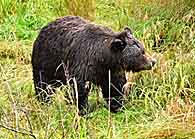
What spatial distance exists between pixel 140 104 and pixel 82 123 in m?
0.93

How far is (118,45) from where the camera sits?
5957 millimetres

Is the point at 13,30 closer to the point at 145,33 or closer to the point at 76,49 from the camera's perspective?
the point at 145,33

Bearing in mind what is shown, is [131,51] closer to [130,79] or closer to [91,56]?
[91,56]

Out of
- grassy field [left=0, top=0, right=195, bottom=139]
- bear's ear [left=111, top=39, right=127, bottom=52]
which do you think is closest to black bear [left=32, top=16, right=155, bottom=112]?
bear's ear [left=111, top=39, right=127, bottom=52]

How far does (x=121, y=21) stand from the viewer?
27.6 feet

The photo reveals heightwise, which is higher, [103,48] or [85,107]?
[103,48]

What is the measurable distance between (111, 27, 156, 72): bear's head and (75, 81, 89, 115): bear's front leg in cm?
47

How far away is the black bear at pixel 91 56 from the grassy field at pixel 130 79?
243 mm

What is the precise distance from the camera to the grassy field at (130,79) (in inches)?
186

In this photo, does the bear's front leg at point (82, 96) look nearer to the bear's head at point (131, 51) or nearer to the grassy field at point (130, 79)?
the grassy field at point (130, 79)

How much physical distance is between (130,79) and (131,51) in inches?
25.0

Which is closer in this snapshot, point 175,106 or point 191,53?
point 175,106

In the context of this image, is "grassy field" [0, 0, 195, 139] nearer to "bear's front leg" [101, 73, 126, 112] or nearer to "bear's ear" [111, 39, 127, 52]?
"bear's front leg" [101, 73, 126, 112]

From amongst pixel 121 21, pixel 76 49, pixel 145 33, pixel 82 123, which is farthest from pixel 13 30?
pixel 82 123
